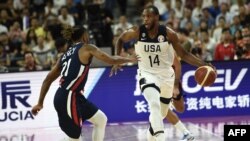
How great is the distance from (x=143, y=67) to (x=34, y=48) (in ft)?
22.3

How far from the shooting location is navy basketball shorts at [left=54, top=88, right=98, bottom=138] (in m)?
7.89

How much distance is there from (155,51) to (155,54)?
49 mm

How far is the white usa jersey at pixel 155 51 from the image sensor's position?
9.22 m

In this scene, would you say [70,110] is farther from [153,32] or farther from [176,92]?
[176,92]

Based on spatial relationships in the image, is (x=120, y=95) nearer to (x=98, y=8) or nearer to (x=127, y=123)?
(x=127, y=123)

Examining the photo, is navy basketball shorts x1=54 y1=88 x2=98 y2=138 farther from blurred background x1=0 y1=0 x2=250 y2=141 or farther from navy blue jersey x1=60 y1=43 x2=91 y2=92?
blurred background x1=0 y1=0 x2=250 y2=141

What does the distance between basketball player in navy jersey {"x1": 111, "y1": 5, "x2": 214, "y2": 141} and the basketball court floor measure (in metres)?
1.84

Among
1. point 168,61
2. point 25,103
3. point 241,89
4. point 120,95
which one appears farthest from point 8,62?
point 168,61

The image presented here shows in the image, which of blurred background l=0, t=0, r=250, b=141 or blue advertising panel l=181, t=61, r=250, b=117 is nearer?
blurred background l=0, t=0, r=250, b=141

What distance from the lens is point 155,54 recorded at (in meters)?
9.26

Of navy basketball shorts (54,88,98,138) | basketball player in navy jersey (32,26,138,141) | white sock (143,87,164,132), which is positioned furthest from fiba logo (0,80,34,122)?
navy basketball shorts (54,88,98,138)

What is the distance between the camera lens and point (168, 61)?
9391 mm

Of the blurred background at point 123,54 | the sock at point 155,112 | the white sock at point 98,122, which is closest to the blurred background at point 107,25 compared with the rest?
the blurred background at point 123,54

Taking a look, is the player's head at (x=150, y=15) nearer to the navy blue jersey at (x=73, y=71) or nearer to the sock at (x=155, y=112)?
the sock at (x=155, y=112)
